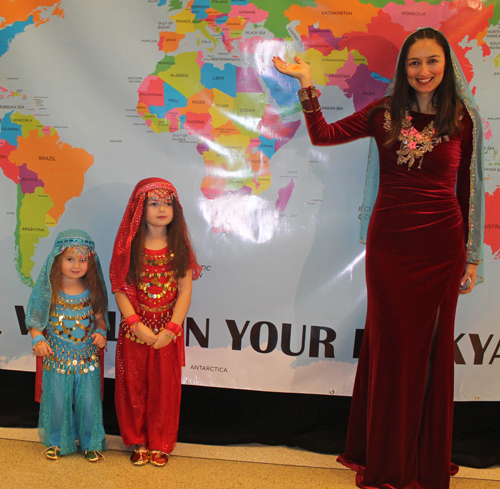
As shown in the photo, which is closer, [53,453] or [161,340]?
[161,340]

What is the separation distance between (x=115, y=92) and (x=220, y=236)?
94 cm

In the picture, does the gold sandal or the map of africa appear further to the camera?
the map of africa

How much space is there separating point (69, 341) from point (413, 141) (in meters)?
1.78

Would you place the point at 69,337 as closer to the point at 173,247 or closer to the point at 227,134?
the point at 173,247

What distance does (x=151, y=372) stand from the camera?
2.02 m

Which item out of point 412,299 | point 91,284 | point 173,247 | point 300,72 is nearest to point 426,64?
point 300,72

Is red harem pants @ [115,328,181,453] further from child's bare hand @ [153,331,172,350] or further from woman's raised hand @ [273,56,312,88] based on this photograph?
woman's raised hand @ [273,56,312,88]

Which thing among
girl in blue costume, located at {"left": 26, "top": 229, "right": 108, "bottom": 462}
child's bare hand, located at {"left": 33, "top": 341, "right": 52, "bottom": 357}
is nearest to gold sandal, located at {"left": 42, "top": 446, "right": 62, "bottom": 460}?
girl in blue costume, located at {"left": 26, "top": 229, "right": 108, "bottom": 462}

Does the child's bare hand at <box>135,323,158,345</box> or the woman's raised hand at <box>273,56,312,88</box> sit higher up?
the woman's raised hand at <box>273,56,312,88</box>

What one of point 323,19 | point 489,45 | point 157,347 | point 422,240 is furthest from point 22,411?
point 489,45

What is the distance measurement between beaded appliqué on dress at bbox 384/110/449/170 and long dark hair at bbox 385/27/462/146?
0.02 m

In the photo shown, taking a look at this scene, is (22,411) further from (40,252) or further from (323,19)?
(323,19)

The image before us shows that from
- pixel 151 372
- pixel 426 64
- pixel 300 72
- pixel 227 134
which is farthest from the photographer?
pixel 227 134

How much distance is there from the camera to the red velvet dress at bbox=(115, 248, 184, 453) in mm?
1986
